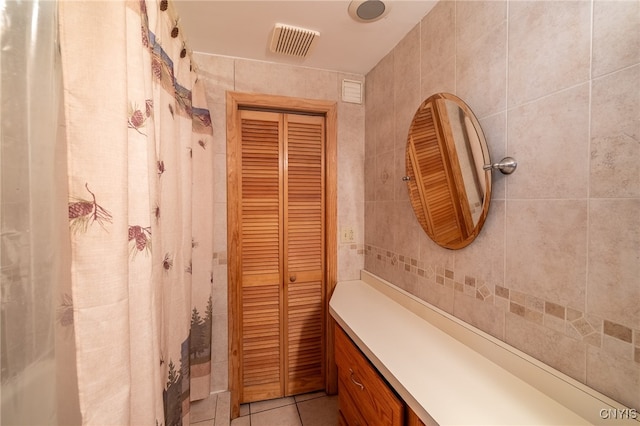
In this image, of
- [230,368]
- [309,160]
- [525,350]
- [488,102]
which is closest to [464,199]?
[488,102]

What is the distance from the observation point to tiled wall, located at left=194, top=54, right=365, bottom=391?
1.57 m

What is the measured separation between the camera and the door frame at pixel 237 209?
62.1 inches

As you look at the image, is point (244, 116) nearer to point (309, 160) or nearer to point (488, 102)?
point (309, 160)

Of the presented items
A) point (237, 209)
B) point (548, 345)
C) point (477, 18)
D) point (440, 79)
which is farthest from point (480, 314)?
point (237, 209)

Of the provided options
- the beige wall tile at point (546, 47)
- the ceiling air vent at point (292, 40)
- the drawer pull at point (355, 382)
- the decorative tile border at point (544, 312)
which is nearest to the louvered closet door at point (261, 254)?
the ceiling air vent at point (292, 40)

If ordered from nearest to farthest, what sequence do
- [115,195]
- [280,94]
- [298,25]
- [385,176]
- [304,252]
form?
[115,195] < [298,25] < [385,176] < [280,94] < [304,252]

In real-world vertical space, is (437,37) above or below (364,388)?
above

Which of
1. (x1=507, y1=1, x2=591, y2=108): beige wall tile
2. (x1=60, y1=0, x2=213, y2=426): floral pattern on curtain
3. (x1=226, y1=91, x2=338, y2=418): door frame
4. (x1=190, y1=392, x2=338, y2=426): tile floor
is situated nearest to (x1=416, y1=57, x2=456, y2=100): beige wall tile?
(x1=507, y1=1, x2=591, y2=108): beige wall tile

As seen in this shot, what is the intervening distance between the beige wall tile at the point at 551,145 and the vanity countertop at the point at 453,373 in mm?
517

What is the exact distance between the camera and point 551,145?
698 mm

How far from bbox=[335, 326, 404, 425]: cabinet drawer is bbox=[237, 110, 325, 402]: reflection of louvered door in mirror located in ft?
1.80

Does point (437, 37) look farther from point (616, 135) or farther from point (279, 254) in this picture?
point (279, 254)

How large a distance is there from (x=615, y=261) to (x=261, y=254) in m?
1.59

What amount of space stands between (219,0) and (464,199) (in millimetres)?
1397
